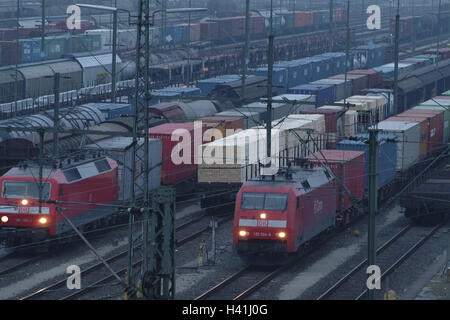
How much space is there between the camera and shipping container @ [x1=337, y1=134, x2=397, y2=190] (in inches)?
1587

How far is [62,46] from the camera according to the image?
90688 millimetres

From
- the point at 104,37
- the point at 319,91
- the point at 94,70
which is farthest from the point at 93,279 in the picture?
the point at 104,37

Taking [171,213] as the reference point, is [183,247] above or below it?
below

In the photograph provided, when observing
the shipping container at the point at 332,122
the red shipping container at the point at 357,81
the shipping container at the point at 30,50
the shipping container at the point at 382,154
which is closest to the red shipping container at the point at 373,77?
the red shipping container at the point at 357,81

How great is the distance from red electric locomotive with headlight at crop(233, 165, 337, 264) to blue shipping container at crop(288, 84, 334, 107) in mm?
26596

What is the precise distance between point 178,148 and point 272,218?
12453 millimetres

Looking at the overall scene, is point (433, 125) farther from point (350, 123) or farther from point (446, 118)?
point (350, 123)

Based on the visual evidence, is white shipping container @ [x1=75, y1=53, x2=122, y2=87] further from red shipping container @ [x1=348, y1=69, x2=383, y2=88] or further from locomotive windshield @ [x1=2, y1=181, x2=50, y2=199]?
locomotive windshield @ [x1=2, y1=181, x2=50, y2=199]

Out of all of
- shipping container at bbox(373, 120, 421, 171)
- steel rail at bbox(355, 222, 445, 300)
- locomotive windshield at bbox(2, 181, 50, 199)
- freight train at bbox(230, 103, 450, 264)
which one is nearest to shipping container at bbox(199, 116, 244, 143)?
freight train at bbox(230, 103, 450, 264)
